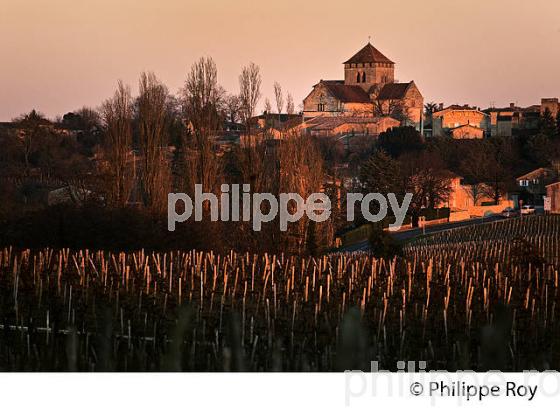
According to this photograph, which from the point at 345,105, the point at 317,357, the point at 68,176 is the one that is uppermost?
the point at 345,105

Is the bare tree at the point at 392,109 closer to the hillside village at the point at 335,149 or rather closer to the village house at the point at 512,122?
the hillside village at the point at 335,149

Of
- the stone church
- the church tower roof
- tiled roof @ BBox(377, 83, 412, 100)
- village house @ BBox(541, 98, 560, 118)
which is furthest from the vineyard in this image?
the church tower roof

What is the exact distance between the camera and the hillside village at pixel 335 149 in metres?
27.1

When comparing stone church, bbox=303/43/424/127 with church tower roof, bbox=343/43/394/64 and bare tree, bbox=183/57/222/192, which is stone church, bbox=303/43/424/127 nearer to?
church tower roof, bbox=343/43/394/64

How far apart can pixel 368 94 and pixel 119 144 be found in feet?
225

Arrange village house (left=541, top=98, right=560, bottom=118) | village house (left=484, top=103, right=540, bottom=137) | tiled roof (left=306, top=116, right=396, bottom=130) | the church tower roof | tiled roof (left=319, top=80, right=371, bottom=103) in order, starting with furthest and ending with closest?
1. the church tower roof
2. tiled roof (left=319, top=80, right=371, bottom=103)
3. village house (left=484, top=103, right=540, bottom=137)
4. tiled roof (left=306, top=116, right=396, bottom=130)
5. village house (left=541, top=98, right=560, bottom=118)

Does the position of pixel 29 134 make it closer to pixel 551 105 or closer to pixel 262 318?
pixel 262 318

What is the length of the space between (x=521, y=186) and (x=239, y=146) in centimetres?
3552

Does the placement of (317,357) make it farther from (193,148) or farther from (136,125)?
(136,125)

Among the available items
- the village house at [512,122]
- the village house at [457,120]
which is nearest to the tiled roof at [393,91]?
the village house at [457,120]

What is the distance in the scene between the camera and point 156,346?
38.1ft

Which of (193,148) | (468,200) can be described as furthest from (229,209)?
(468,200)

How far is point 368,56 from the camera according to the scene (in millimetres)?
96250

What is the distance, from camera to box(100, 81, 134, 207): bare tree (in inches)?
1012
